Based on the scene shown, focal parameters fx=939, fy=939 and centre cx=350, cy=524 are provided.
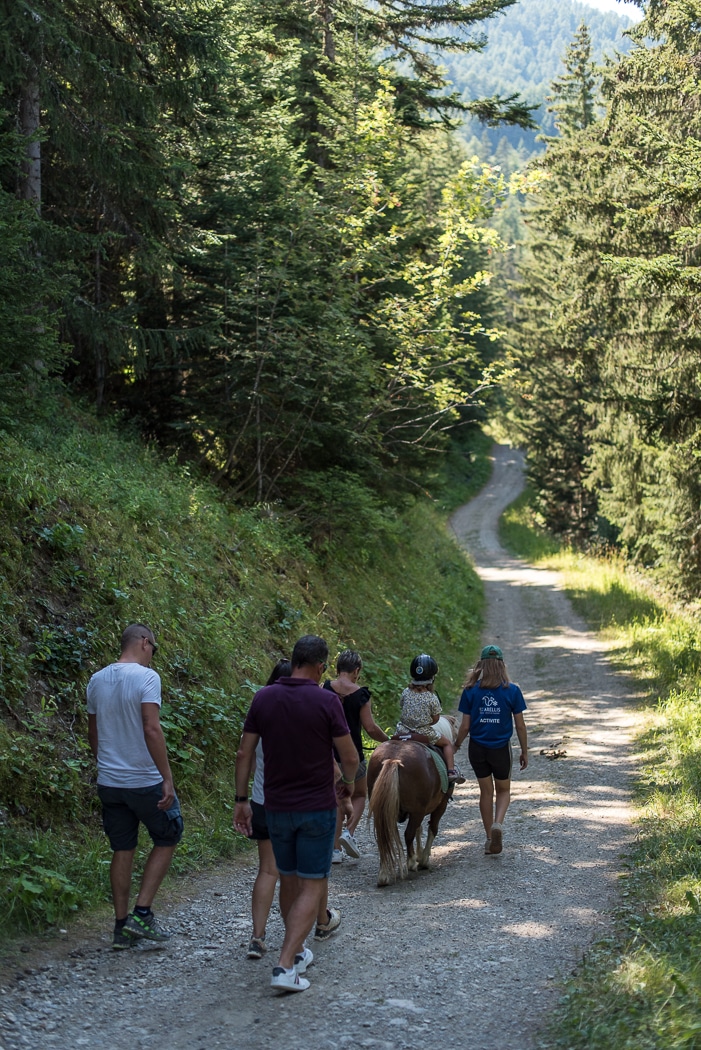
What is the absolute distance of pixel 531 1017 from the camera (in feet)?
16.3

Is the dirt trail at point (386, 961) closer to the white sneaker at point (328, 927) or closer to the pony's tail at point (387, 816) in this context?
the white sneaker at point (328, 927)

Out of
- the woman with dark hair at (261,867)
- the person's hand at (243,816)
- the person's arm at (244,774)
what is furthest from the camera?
the woman with dark hair at (261,867)

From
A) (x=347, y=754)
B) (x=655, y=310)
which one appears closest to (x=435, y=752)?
(x=347, y=754)

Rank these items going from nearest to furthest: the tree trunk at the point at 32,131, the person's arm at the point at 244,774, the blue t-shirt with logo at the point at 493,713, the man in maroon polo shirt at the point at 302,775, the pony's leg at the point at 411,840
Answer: the man in maroon polo shirt at the point at 302,775 → the person's arm at the point at 244,774 → the pony's leg at the point at 411,840 → the blue t-shirt with logo at the point at 493,713 → the tree trunk at the point at 32,131

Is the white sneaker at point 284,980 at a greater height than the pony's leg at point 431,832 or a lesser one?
greater

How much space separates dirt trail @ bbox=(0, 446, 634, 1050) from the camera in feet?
16.0

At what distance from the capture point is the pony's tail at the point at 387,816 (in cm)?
753

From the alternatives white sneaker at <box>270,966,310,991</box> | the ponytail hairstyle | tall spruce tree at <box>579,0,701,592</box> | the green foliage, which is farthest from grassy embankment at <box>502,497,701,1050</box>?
the green foliage

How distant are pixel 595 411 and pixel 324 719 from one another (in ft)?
80.2

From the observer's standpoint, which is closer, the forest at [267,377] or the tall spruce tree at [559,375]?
the forest at [267,377]

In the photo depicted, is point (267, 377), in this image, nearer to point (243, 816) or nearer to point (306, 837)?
point (243, 816)

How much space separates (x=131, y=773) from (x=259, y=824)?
2.90 ft

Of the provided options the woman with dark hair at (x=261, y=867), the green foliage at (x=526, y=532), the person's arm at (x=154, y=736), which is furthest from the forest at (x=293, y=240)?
the green foliage at (x=526, y=532)

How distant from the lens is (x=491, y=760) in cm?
848
